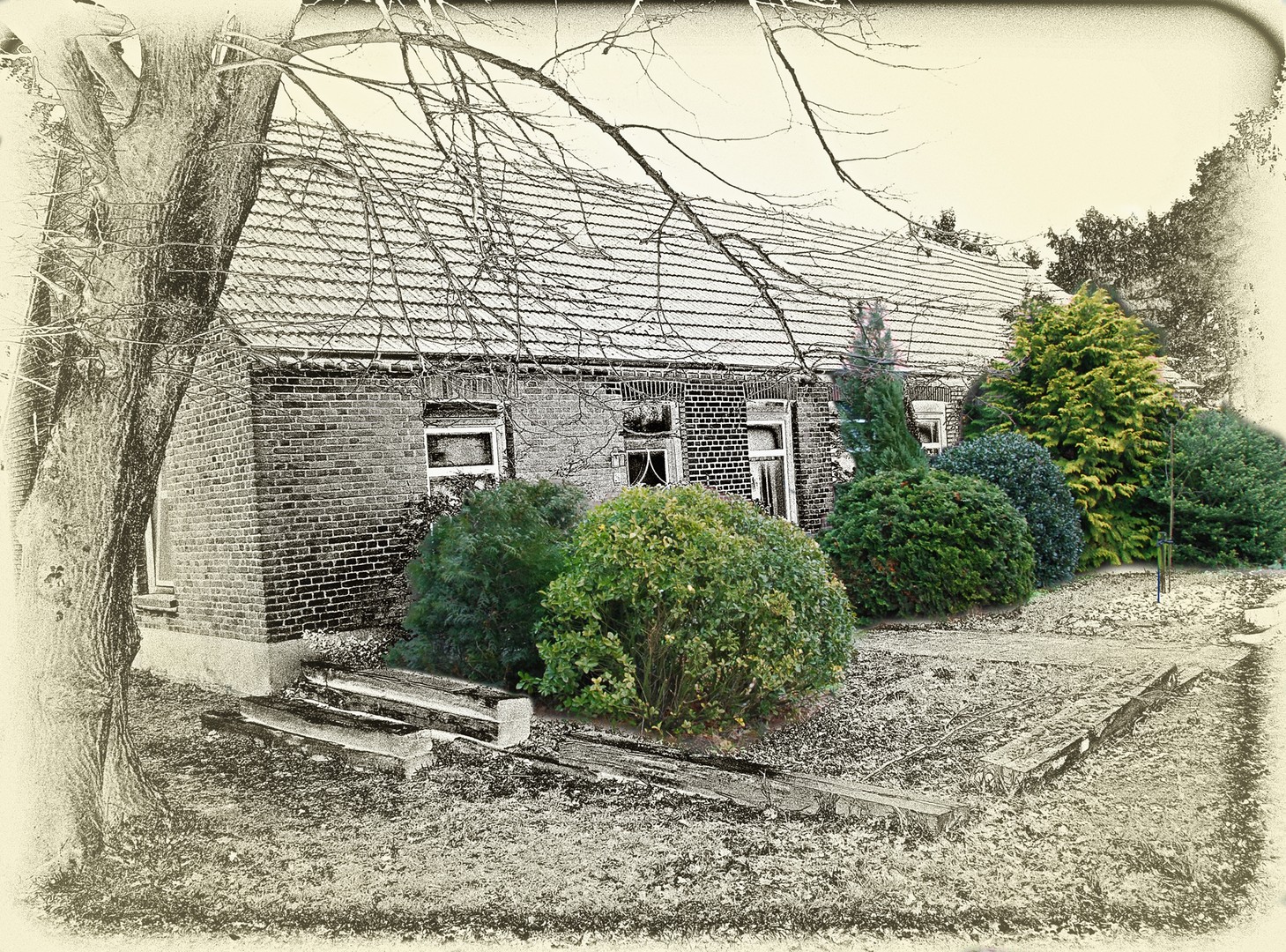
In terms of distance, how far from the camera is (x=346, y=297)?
833 cm

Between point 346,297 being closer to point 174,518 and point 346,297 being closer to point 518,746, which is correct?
point 174,518

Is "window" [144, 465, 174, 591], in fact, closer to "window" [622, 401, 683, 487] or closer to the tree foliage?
"window" [622, 401, 683, 487]

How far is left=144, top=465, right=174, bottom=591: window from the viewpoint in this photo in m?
9.15

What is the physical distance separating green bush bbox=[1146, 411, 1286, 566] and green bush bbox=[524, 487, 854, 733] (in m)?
8.75

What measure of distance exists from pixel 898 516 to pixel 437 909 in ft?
25.3

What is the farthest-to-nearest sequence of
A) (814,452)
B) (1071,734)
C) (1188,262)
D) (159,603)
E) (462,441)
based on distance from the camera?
(814,452)
(462,441)
(159,603)
(1188,262)
(1071,734)

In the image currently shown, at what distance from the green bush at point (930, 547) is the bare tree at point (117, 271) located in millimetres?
6441

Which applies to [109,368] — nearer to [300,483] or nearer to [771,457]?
[300,483]

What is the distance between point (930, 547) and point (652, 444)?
3612mm

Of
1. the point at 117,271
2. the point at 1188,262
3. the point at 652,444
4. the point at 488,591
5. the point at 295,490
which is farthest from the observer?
the point at 652,444

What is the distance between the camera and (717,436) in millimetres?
12047

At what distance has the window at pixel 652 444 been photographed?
11094 millimetres

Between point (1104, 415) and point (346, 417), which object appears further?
point (1104, 415)

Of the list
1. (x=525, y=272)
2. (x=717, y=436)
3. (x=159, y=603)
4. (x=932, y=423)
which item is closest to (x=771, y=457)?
(x=717, y=436)
